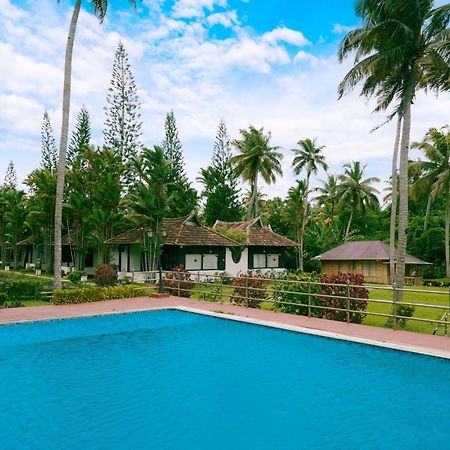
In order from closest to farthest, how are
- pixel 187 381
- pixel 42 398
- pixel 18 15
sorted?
pixel 42 398 < pixel 187 381 < pixel 18 15

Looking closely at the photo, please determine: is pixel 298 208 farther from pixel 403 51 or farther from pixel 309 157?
pixel 403 51

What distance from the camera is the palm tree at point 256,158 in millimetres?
40531

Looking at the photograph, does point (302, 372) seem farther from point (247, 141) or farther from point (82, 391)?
point (247, 141)

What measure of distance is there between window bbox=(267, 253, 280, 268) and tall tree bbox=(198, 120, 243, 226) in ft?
24.2

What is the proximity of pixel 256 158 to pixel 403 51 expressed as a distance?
87.4 ft

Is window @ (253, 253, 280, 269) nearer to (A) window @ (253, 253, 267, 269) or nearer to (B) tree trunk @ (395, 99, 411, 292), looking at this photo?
(A) window @ (253, 253, 267, 269)

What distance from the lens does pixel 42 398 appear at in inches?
274

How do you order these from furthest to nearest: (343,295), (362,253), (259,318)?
(362,253) < (259,318) < (343,295)

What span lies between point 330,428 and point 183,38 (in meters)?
14.5

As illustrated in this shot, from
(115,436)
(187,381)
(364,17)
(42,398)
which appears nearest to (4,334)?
(42,398)

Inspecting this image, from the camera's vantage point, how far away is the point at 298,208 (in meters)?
39.0

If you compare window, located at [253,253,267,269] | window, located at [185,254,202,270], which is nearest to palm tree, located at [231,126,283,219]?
window, located at [253,253,267,269]

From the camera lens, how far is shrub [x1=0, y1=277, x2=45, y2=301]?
17.2 m

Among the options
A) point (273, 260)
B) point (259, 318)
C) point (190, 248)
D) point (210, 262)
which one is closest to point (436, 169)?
point (273, 260)
